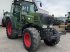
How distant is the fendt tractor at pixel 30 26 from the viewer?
6950 mm

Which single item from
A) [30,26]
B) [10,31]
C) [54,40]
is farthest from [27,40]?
[10,31]

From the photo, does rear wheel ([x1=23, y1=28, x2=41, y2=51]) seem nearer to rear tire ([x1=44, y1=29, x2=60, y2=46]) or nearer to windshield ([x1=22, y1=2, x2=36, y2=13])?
rear tire ([x1=44, y1=29, x2=60, y2=46])

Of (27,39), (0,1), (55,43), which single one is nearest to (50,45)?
(55,43)

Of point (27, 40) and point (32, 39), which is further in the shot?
point (27, 40)

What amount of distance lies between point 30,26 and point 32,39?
130 centimetres

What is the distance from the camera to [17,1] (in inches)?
368

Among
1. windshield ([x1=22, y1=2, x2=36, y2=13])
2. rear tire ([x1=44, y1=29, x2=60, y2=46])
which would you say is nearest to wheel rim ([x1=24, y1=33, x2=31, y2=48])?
rear tire ([x1=44, y1=29, x2=60, y2=46])

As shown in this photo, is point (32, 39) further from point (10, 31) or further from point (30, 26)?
point (10, 31)

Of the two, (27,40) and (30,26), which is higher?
(30,26)

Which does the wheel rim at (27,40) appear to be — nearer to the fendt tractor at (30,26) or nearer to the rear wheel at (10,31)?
the fendt tractor at (30,26)

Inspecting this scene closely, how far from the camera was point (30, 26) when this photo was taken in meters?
7.96

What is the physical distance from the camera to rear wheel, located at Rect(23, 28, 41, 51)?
675cm

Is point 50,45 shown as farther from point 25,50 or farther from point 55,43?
point 25,50

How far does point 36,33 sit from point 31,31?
240mm
